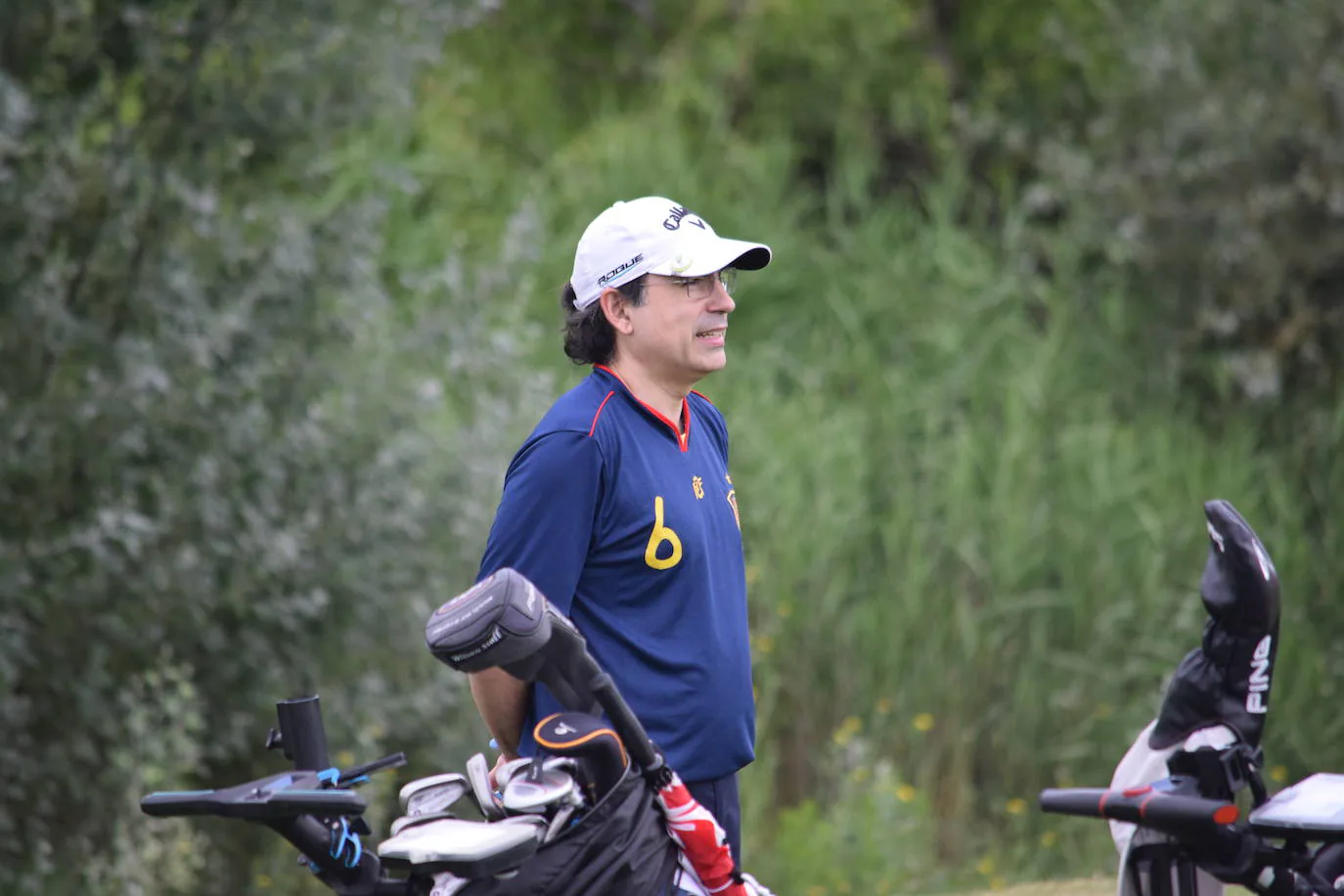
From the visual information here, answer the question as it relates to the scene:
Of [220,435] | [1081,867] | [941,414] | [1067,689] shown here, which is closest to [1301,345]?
[941,414]

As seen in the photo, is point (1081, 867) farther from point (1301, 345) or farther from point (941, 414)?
point (1301, 345)

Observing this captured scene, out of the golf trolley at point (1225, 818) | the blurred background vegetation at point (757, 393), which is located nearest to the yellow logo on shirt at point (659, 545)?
the golf trolley at point (1225, 818)

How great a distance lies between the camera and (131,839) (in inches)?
250

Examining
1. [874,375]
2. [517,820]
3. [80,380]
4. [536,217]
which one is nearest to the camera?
[517,820]

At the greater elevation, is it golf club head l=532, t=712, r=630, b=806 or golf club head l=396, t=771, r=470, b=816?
golf club head l=532, t=712, r=630, b=806

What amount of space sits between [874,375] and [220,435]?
4180 millimetres

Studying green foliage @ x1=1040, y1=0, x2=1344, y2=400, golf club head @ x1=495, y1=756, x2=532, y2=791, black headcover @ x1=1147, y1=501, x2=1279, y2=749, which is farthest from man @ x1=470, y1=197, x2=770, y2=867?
green foliage @ x1=1040, y1=0, x2=1344, y2=400

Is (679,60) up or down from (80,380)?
up

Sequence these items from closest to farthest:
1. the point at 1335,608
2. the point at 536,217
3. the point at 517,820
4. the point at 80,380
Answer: the point at 517,820
the point at 80,380
the point at 536,217
the point at 1335,608

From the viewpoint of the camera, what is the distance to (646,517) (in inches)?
126

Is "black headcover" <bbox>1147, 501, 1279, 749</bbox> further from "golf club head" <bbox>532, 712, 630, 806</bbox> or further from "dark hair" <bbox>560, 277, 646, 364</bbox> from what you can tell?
"dark hair" <bbox>560, 277, 646, 364</bbox>

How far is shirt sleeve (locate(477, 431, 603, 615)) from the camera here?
3.11 m

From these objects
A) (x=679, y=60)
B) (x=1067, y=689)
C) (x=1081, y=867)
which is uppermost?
(x=679, y=60)

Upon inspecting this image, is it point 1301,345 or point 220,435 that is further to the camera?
point 1301,345
